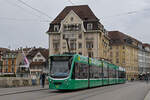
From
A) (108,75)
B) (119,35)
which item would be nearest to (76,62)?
(108,75)

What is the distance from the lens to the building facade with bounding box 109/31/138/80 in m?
104

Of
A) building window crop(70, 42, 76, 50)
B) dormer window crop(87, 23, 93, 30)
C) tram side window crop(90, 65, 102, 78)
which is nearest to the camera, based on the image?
tram side window crop(90, 65, 102, 78)

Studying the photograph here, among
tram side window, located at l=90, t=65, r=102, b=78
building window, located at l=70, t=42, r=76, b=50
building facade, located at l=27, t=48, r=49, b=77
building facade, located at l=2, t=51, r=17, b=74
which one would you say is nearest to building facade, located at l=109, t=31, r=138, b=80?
building facade, located at l=27, t=48, r=49, b=77

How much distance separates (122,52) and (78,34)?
3727 cm

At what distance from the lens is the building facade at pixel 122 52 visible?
10394 centimetres

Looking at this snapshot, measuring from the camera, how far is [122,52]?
104 metres

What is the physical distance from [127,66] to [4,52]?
46.5m

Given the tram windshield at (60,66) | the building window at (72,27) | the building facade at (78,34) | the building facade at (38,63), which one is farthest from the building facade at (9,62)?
the tram windshield at (60,66)

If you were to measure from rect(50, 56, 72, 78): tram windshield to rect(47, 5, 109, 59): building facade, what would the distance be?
44707 mm

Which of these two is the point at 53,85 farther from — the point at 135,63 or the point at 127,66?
the point at 135,63

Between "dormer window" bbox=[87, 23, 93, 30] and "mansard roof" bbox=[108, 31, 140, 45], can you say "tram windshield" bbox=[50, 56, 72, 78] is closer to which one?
"dormer window" bbox=[87, 23, 93, 30]

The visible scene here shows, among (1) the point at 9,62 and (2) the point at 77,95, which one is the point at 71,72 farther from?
(1) the point at 9,62

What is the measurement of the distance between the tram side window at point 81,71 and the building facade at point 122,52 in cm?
7864

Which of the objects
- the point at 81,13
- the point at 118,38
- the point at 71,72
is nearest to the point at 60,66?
the point at 71,72
